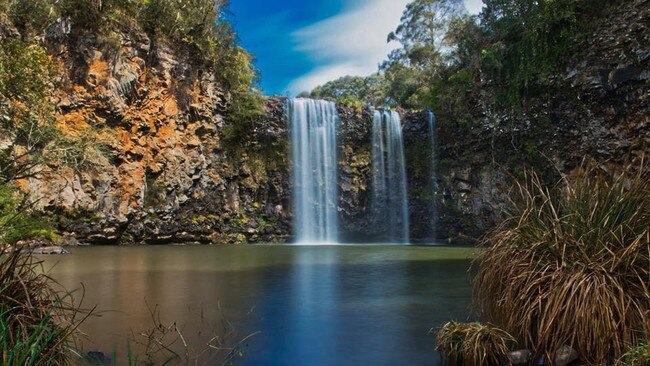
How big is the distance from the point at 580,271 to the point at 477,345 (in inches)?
42.4

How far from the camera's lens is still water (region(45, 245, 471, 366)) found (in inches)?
206

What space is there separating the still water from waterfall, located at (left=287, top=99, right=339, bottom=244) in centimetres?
1570

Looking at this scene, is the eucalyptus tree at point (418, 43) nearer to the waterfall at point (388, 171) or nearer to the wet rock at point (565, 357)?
the waterfall at point (388, 171)

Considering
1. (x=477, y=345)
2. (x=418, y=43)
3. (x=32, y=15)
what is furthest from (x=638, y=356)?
(x=418, y=43)

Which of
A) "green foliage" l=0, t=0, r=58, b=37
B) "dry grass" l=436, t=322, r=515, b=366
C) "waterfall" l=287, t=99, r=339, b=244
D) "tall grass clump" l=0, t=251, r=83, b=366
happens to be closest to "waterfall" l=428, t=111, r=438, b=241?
"waterfall" l=287, t=99, r=339, b=244

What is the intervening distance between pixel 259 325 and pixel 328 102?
2456cm

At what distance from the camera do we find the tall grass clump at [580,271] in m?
3.68

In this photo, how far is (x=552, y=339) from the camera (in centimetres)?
391

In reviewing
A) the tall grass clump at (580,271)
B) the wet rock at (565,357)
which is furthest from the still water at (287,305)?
the wet rock at (565,357)

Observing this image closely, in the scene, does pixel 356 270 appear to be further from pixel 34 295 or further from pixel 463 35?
pixel 463 35

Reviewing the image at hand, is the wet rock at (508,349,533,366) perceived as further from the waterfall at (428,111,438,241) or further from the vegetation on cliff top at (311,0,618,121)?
the waterfall at (428,111,438,241)

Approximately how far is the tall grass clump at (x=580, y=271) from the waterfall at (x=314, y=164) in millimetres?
24675

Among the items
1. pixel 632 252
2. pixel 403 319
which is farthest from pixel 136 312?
pixel 632 252

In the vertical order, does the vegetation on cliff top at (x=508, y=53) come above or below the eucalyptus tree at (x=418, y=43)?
below
